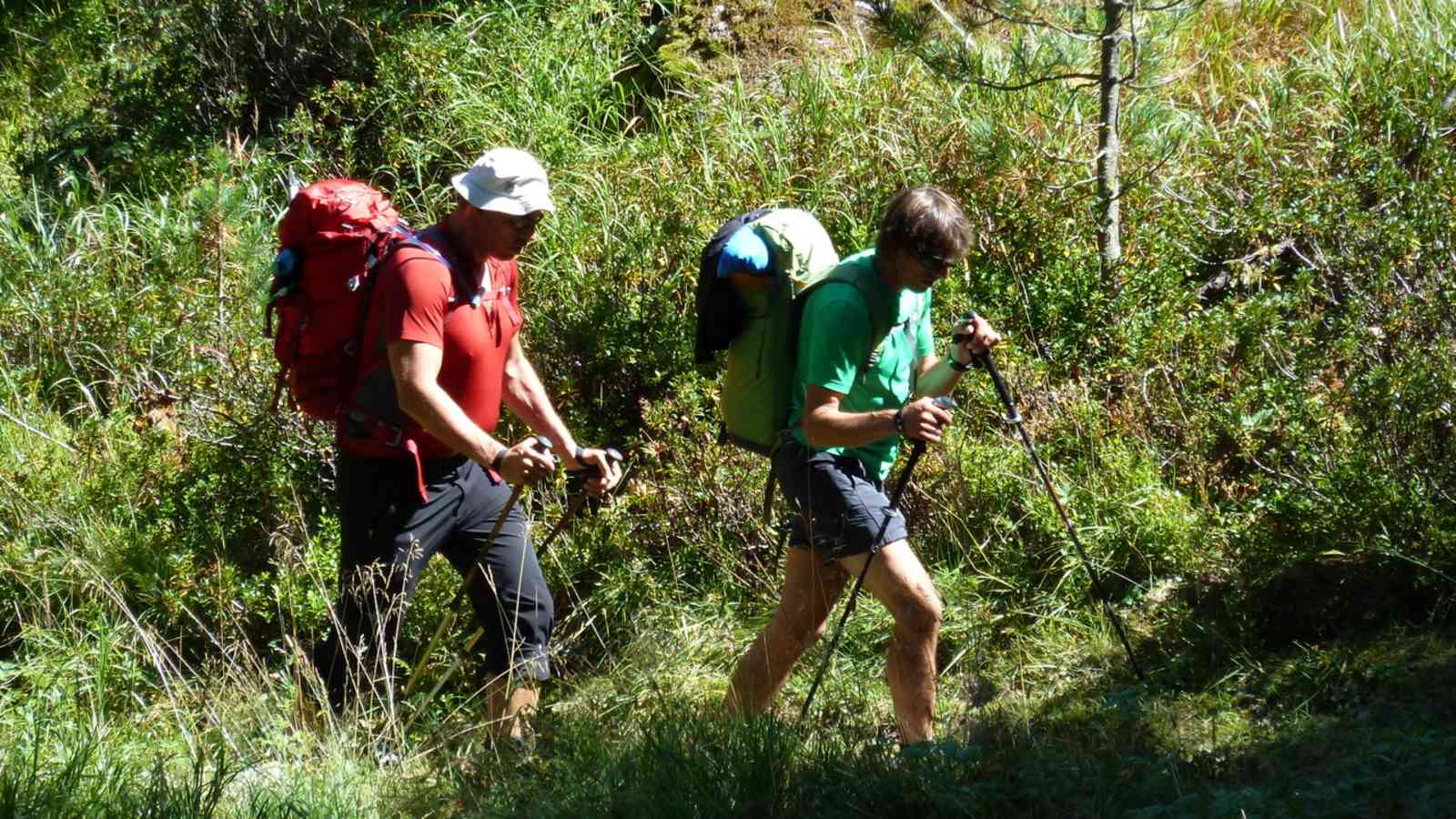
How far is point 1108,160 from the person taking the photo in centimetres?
678

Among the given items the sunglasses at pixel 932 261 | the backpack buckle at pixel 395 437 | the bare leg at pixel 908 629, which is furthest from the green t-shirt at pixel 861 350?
the backpack buckle at pixel 395 437

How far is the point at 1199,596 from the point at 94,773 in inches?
146

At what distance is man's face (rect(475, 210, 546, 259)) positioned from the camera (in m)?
4.02

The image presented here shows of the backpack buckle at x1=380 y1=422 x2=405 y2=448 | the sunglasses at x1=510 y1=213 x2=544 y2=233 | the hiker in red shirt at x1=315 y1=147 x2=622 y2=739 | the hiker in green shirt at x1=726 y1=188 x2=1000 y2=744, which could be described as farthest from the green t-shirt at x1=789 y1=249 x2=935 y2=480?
the backpack buckle at x1=380 y1=422 x2=405 y2=448

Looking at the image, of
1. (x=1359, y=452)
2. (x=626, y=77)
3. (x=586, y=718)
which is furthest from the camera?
→ (x=626, y=77)

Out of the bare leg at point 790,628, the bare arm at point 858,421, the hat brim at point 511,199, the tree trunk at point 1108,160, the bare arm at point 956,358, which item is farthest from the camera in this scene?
the tree trunk at point 1108,160

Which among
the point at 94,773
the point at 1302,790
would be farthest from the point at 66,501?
the point at 1302,790

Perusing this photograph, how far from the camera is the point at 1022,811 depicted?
3283 millimetres

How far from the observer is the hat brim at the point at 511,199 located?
13.1 ft

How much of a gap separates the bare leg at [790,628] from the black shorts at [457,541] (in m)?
0.66

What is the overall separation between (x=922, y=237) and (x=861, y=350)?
35cm

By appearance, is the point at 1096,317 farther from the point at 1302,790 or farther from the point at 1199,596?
the point at 1302,790

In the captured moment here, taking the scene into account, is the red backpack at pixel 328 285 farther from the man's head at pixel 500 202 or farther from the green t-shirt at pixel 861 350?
the green t-shirt at pixel 861 350

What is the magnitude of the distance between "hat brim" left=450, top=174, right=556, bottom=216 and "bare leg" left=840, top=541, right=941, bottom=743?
1.37 m
